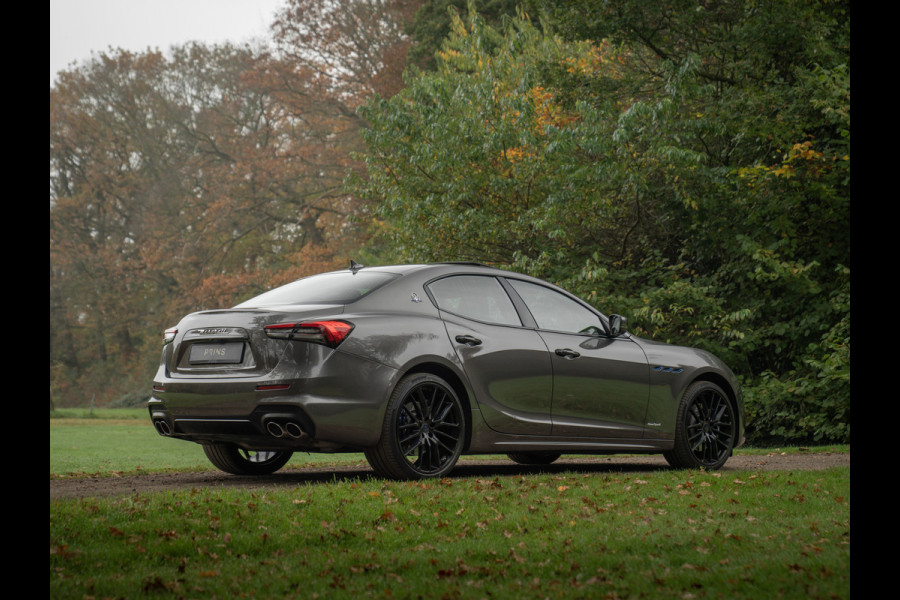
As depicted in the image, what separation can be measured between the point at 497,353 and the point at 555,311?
0.97 meters

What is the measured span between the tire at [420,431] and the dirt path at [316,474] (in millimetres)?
594

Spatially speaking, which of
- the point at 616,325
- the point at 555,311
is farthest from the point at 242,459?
the point at 616,325

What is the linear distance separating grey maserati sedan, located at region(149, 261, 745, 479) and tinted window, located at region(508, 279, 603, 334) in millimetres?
12

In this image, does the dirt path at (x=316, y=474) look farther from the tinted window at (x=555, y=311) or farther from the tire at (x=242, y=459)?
the tinted window at (x=555, y=311)

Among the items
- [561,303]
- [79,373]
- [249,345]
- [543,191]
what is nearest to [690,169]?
[543,191]

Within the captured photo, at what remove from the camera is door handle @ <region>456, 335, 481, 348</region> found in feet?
24.0

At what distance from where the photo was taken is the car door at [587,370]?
26.0 ft

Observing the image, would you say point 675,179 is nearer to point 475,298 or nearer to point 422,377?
point 475,298

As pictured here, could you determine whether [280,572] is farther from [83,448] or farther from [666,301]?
[83,448]

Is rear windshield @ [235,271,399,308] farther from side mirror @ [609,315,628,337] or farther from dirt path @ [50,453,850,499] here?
side mirror @ [609,315,628,337]

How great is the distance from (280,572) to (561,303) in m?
4.49

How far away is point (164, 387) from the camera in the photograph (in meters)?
7.07

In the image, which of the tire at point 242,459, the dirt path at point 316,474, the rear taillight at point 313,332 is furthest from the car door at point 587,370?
the tire at point 242,459

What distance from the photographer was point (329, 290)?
7301 mm
